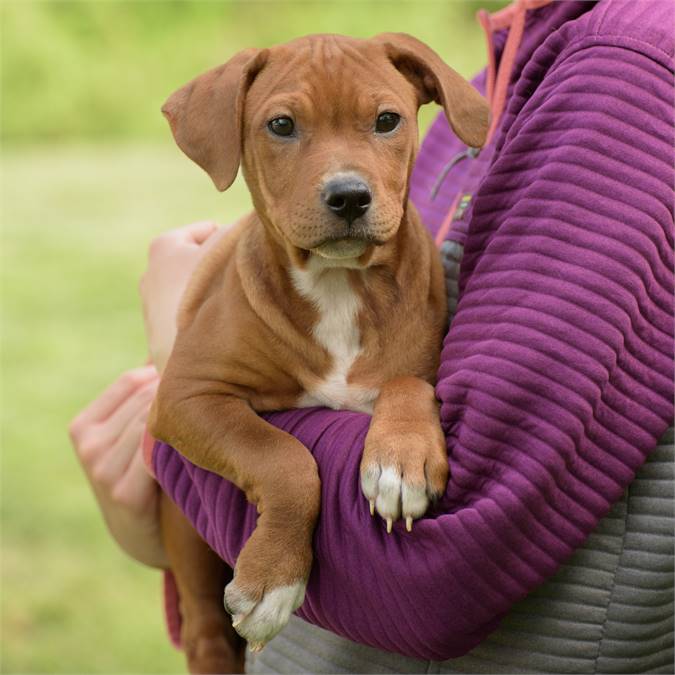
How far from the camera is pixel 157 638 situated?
16.0 feet

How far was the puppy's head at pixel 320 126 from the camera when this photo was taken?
2.23 metres

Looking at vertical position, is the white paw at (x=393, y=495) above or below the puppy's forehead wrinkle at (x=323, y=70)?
below

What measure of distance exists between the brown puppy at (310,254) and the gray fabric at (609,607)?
0.40 meters

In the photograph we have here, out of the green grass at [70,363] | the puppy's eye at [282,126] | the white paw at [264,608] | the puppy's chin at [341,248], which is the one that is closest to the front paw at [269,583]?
the white paw at [264,608]

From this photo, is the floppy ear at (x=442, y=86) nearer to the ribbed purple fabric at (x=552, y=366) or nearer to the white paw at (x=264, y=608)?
the ribbed purple fabric at (x=552, y=366)

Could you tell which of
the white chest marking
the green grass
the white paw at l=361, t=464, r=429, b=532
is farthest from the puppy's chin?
the green grass

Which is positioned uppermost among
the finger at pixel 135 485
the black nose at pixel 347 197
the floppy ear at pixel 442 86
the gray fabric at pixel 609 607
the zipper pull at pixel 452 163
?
the floppy ear at pixel 442 86

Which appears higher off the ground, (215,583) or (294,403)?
(294,403)

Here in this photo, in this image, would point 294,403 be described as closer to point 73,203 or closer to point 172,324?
point 172,324

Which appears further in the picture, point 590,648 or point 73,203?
point 73,203

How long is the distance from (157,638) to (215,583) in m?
2.29

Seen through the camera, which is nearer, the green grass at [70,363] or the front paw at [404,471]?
the front paw at [404,471]

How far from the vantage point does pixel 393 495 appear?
6.07 feet

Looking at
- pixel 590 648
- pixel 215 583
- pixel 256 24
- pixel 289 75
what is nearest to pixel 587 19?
pixel 289 75
